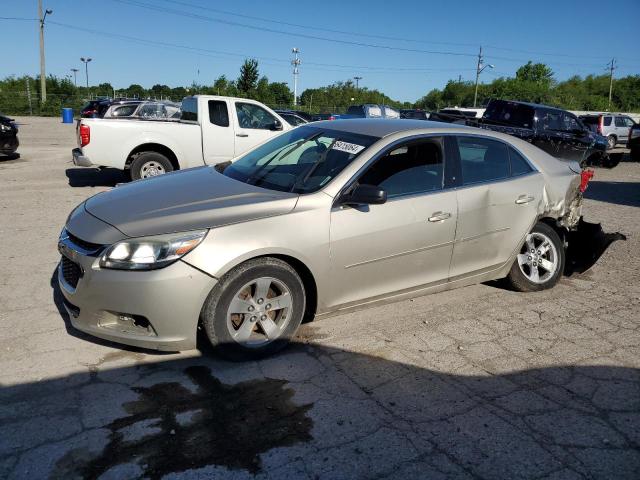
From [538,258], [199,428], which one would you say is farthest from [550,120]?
[199,428]

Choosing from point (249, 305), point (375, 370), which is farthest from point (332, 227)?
point (375, 370)

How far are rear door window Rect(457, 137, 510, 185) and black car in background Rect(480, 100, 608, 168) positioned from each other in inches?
373

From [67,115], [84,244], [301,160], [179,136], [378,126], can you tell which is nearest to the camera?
[84,244]

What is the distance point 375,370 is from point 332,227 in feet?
3.38

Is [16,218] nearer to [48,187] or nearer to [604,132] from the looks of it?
[48,187]

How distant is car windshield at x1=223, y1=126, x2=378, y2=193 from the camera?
4.00 metres

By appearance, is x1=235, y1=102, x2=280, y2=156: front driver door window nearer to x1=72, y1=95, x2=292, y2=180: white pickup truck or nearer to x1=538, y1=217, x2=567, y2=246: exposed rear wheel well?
x1=72, y1=95, x2=292, y2=180: white pickup truck

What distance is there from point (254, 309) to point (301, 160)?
4.49 feet

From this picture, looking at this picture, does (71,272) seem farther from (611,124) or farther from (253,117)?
(611,124)

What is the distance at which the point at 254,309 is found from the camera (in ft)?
11.7

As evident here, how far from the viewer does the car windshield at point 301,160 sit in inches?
157

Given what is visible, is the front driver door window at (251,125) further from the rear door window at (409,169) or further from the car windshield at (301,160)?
the rear door window at (409,169)

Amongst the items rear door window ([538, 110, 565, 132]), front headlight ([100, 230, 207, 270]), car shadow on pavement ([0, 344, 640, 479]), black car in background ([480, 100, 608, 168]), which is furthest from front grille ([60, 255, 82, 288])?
rear door window ([538, 110, 565, 132])

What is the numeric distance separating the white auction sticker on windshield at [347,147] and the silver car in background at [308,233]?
0.06 ft
